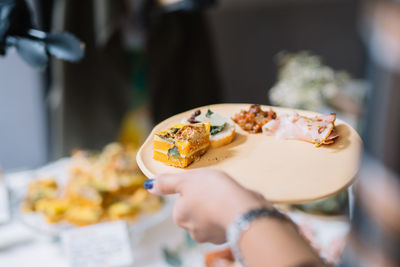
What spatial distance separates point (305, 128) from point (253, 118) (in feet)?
0.18

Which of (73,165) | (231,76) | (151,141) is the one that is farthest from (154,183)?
(231,76)

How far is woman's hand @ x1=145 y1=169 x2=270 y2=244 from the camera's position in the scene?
0.35 meters

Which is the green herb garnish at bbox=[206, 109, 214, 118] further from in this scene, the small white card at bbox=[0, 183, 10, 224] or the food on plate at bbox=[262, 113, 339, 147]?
the small white card at bbox=[0, 183, 10, 224]

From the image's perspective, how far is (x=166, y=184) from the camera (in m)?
0.38

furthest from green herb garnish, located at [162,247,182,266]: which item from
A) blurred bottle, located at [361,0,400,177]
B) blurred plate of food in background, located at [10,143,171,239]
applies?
blurred bottle, located at [361,0,400,177]

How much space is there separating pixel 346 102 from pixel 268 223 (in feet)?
3.45

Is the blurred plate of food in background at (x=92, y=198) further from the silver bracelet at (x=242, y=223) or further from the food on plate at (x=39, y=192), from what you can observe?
the silver bracelet at (x=242, y=223)

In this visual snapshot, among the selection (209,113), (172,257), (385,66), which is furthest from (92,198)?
(385,66)

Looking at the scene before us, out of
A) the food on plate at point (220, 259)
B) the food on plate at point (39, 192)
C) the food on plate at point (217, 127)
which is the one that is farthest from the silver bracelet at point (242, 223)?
the food on plate at point (39, 192)

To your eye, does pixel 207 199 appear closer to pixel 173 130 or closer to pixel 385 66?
pixel 173 130

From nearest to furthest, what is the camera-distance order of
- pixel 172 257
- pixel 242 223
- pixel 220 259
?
pixel 242 223 → pixel 220 259 → pixel 172 257

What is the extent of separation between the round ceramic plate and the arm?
0.06 feet

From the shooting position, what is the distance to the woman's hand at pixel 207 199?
0.35 metres

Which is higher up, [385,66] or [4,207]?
[385,66]
